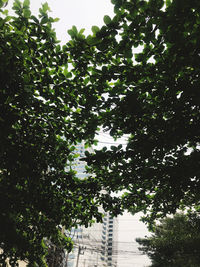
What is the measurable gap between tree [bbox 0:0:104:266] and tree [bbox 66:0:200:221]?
0.49m

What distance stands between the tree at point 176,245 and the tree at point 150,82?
10693 mm

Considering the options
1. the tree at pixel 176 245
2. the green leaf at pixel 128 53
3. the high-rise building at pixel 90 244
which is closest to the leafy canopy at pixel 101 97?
the green leaf at pixel 128 53

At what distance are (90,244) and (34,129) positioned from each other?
2278 centimetres

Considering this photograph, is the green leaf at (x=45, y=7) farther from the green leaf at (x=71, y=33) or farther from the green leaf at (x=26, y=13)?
the green leaf at (x=71, y=33)

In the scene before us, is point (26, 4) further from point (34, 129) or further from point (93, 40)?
point (34, 129)

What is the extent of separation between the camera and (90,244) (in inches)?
848

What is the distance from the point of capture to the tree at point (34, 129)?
8.47 feet

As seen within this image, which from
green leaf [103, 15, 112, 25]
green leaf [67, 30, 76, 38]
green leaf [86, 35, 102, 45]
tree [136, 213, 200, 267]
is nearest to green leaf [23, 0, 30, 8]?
green leaf [67, 30, 76, 38]

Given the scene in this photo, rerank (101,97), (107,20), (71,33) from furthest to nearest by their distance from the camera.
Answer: (101,97), (71,33), (107,20)

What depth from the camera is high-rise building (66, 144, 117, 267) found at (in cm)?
1235

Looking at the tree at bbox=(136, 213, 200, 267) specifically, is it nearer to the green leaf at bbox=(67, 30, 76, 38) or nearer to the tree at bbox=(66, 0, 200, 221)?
the tree at bbox=(66, 0, 200, 221)

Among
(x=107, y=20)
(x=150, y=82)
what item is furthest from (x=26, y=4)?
(x=150, y=82)

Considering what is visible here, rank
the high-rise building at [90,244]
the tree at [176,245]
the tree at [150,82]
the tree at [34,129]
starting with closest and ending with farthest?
the tree at [150,82], the tree at [34,129], the high-rise building at [90,244], the tree at [176,245]

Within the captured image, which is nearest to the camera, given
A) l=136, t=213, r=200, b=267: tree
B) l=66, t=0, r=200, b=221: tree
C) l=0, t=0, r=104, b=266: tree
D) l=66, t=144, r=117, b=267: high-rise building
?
l=66, t=0, r=200, b=221: tree
